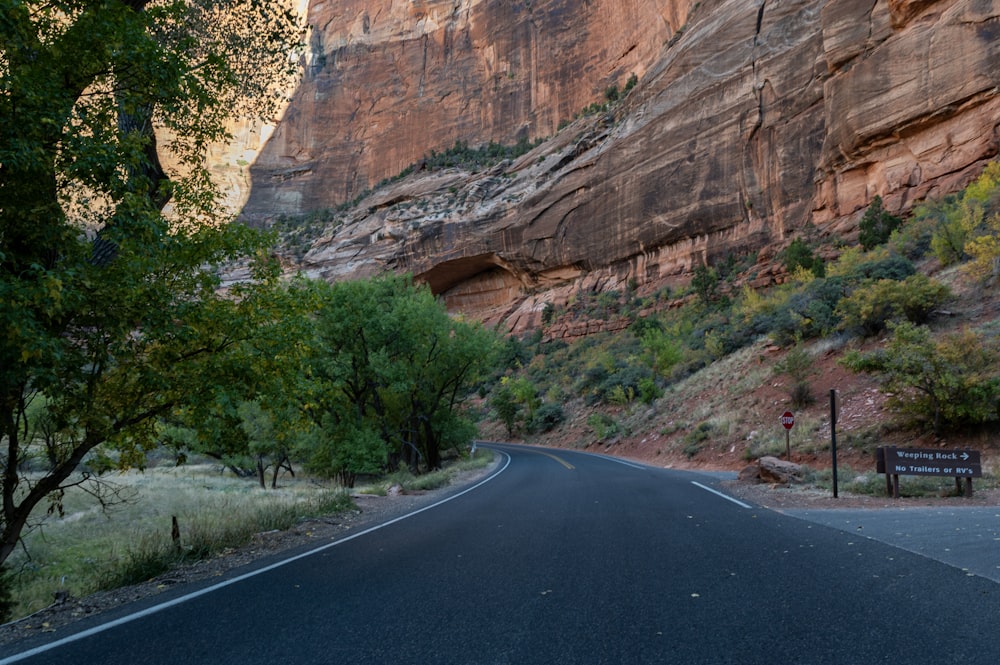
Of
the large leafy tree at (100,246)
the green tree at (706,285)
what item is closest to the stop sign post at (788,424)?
the large leafy tree at (100,246)

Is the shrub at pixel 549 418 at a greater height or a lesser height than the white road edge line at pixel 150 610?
lesser

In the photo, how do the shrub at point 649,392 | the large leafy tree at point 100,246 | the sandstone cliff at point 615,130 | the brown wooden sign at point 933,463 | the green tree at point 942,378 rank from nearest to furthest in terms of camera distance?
the large leafy tree at point 100,246 → the brown wooden sign at point 933,463 → the green tree at point 942,378 → the shrub at point 649,392 → the sandstone cliff at point 615,130

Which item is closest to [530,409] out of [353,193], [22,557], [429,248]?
[429,248]

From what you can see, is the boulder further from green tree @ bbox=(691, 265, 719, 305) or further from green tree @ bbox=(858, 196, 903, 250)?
green tree @ bbox=(691, 265, 719, 305)

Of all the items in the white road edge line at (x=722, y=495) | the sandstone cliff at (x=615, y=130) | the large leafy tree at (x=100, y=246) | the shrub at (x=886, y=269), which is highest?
the sandstone cliff at (x=615, y=130)

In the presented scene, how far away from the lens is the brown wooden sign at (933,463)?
34.6ft

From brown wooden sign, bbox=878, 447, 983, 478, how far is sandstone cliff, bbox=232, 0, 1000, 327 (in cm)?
2950

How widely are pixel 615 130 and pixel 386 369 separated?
44.9 meters

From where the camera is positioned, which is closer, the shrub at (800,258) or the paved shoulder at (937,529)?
the paved shoulder at (937,529)

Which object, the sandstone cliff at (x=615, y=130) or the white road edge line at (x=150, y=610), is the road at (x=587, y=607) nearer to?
the white road edge line at (x=150, y=610)

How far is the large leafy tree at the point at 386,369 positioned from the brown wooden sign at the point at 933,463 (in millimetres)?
13623

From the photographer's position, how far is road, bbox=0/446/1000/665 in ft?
11.0

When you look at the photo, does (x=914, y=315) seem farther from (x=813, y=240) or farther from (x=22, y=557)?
(x=22, y=557)

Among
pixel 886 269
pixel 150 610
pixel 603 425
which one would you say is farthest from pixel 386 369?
pixel 886 269
